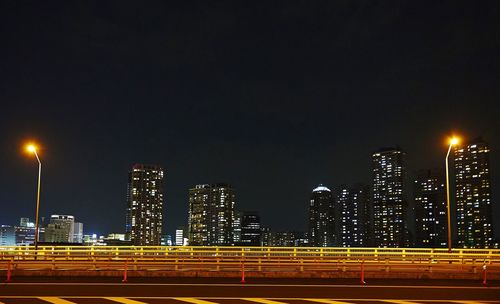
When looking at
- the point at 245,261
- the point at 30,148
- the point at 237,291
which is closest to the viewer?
the point at 237,291

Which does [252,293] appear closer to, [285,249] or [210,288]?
[210,288]

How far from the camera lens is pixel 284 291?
20750mm

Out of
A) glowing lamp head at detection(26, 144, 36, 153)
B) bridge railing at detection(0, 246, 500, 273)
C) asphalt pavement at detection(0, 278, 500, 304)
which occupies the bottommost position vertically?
asphalt pavement at detection(0, 278, 500, 304)

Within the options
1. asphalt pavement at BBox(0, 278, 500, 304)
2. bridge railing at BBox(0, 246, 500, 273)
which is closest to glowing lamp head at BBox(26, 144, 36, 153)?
bridge railing at BBox(0, 246, 500, 273)

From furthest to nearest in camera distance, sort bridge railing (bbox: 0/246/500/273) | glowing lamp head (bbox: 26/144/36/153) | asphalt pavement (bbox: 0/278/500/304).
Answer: glowing lamp head (bbox: 26/144/36/153)
bridge railing (bbox: 0/246/500/273)
asphalt pavement (bbox: 0/278/500/304)

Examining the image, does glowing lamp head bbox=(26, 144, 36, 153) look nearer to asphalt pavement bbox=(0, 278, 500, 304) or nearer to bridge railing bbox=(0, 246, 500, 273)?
bridge railing bbox=(0, 246, 500, 273)

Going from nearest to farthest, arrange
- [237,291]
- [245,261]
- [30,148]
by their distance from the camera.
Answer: [237,291] < [245,261] < [30,148]

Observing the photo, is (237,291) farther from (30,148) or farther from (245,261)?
(30,148)

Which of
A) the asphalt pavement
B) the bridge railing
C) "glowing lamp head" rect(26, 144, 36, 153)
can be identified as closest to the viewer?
the asphalt pavement

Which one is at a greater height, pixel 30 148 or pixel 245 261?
pixel 30 148

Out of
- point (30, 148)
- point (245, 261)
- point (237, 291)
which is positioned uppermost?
point (30, 148)

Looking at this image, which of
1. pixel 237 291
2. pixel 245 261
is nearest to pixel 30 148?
pixel 245 261

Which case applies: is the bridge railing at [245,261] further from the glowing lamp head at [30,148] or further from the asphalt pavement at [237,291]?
the glowing lamp head at [30,148]

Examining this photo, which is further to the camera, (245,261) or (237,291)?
(245,261)
